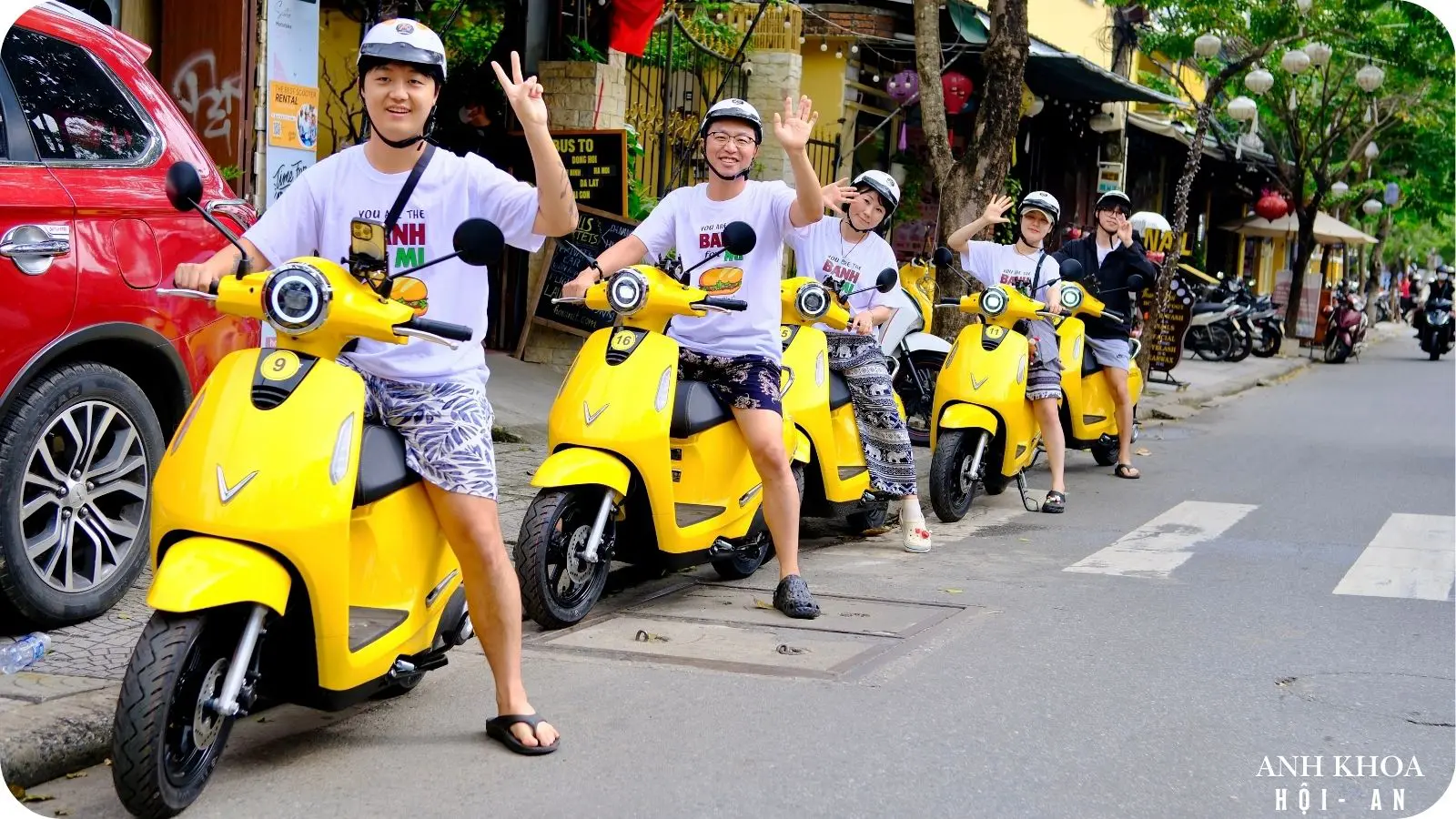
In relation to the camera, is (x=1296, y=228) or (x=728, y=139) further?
(x=1296, y=228)

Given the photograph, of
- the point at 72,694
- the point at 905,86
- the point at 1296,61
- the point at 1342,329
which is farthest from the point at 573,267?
the point at 1342,329

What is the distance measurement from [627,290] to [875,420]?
2306mm

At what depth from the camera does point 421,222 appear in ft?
13.7

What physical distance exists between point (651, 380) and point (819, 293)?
4.73ft

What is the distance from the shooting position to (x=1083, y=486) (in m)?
10.4

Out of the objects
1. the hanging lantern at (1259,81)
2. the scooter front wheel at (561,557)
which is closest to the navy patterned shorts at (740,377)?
the scooter front wheel at (561,557)

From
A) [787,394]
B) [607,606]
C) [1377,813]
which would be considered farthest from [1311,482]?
[1377,813]

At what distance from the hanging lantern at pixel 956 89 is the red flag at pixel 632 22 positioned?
526 centimetres

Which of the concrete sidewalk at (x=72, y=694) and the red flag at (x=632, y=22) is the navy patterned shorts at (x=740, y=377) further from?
the red flag at (x=632, y=22)

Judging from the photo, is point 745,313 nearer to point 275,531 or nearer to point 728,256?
point 728,256

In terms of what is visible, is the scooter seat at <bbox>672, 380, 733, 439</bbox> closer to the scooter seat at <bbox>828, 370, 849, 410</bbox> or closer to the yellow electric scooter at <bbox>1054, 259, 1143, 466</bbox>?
the scooter seat at <bbox>828, 370, 849, 410</bbox>

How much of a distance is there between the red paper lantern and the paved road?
24473 millimetres

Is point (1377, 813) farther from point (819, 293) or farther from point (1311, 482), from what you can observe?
point (1311, 482)

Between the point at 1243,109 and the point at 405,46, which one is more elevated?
the point at 1243,109
